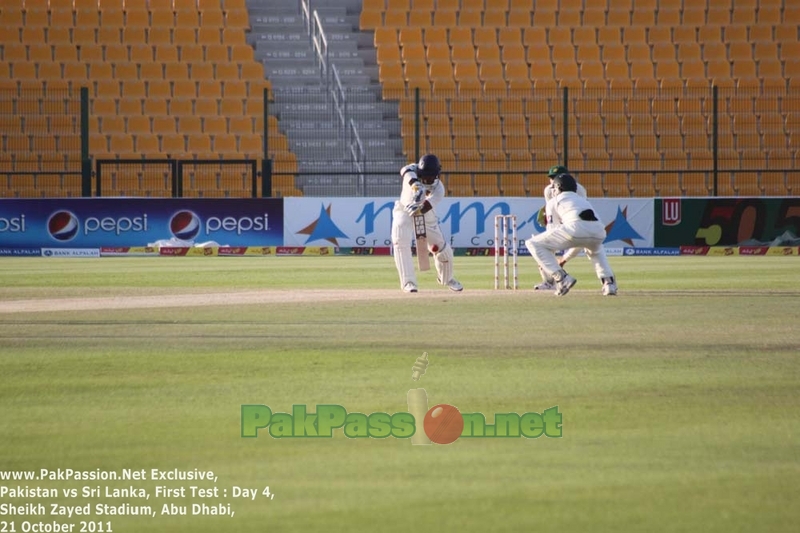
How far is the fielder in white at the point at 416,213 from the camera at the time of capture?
16203mm

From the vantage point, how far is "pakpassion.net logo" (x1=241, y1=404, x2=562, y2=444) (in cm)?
632

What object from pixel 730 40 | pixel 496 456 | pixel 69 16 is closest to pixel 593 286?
pixel 496 456

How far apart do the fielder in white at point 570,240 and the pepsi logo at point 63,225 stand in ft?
53.0

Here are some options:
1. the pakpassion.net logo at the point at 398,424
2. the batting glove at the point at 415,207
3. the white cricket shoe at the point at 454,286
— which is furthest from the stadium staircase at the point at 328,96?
the pakpassion.net logo at the point at 398,424

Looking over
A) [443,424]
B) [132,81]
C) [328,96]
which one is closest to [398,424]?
[443,424]

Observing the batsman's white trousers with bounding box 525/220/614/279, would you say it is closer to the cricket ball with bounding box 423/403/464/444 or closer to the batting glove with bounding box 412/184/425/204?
the batting glove with bounding box 412/184/425/204

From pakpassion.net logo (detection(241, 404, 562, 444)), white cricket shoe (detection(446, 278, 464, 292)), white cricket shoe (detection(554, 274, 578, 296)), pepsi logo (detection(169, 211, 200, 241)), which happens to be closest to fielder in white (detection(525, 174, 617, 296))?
white cricket shoe (detection(554, 274, 578, 296))

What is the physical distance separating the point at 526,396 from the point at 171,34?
30080 millimetres

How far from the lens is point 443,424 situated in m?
6.41

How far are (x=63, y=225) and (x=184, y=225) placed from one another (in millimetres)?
2736

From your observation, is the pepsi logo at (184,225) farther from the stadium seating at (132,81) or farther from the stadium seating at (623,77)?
the stadium seating at (623,77)

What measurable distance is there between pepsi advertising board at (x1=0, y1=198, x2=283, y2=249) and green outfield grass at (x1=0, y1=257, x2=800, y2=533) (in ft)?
→ 45.8

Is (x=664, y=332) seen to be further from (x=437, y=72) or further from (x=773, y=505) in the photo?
(x=437, y=72)

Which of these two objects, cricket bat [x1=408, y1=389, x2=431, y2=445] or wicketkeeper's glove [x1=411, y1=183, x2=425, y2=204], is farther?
wicketkeeper's glove [x1=411, y1=183, x2=425, y2=204]
